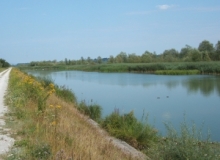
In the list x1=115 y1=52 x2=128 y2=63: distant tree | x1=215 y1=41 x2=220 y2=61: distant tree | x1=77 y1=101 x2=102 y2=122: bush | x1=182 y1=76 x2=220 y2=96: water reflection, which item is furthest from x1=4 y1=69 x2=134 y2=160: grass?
x1=115 y1=52 x2=128 y2=63: distant tree

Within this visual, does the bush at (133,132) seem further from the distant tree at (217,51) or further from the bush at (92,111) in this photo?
the distant tree at (217,51)

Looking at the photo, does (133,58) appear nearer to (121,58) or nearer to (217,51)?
(121,58)

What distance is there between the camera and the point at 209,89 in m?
22.8

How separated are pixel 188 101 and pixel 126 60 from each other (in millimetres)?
66698

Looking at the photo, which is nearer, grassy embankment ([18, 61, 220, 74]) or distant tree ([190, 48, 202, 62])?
grassy embankment ([18, 61, 220, 74])

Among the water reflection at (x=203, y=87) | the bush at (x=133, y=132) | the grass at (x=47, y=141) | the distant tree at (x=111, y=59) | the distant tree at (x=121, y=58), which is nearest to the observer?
the grass at (x=47, y=141)

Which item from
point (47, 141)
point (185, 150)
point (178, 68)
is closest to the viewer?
point (185, 150)

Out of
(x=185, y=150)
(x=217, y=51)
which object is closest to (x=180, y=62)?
(x=217, y=51)

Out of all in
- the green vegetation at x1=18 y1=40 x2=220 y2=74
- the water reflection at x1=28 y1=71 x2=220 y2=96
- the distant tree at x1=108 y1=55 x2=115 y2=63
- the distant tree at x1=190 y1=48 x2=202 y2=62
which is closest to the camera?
the water reflection at x1=28 y1=71 x2=220 y2=96

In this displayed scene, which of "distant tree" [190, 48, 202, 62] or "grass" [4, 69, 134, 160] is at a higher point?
"distant tree" [190, 48, 202, 62]

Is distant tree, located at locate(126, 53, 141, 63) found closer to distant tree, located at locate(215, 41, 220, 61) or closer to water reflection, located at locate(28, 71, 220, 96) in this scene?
distant tree, located at locate(215, 41, 220, 61)

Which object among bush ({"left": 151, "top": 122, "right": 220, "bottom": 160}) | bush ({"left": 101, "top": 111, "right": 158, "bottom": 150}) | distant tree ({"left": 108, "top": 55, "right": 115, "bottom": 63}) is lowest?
bush ({"left": 101, "top": 111, "right": 158, "bottom": 150})

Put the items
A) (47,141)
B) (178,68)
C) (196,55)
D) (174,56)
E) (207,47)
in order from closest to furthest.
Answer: (47,141) < (178,68) < (196,55) < (207,47) < (174,56)

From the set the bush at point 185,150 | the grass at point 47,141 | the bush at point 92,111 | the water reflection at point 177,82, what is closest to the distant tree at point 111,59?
the water reflection at point 177,82
